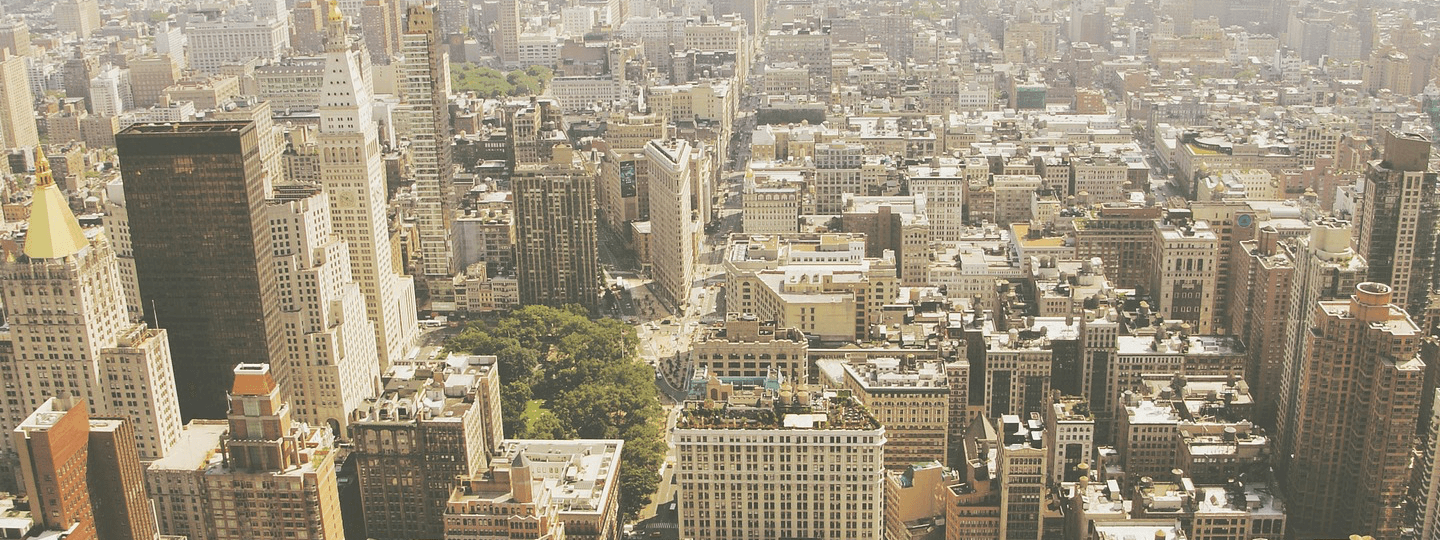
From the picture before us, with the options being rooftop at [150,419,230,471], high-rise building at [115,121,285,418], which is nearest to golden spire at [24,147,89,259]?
high-rise building at [115,121,285,418]

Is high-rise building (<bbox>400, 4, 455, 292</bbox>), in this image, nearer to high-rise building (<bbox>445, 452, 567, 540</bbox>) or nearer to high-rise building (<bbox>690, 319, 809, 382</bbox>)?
high-rise building (<bbox>690, 319, 809, 382</bbox>)

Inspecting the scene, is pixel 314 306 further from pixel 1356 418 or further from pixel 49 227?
pixel 1356 418

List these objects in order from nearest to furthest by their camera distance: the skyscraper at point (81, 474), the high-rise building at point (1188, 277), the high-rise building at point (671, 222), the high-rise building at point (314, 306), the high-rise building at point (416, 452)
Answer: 1. the skyscraper at point (81, 474)
2. the high-rise building at point (416, 452)
3. the high-rise building at point (314, 306)
4. the high-rise building at point (1188, 277)
5. the high-rise building at point (671, 222)

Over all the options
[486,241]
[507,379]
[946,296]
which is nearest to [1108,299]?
[946,296]

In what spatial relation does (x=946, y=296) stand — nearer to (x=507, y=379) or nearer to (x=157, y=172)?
(x=507, y=379)

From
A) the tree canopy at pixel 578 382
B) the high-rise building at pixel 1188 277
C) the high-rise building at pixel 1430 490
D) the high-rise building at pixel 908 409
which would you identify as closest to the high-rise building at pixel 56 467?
the tree canopy at pixel 578 382

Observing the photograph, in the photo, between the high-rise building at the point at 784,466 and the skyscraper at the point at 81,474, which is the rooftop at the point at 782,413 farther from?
the skyscraper at the point at 81,474

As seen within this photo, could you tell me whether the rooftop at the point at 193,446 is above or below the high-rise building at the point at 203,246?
below
